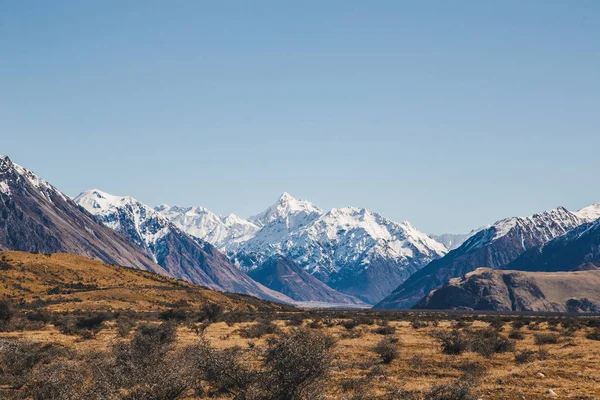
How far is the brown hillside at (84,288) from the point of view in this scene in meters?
99.7

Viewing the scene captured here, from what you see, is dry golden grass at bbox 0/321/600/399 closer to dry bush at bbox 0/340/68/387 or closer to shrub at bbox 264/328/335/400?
shrub at bbox 264/328/335/400

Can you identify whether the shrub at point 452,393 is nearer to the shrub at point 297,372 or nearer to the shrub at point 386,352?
the shrub at point 297,372

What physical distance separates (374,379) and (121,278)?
121 meters

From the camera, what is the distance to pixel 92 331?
5459cm

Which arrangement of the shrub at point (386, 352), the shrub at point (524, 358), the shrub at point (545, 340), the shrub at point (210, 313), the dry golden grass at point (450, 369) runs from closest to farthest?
the dry golden grass at point (450, 369)
the shrub at point (524, 358)
the shrub at point (386, 352)
the shrub at point (545, 340)
the shrub at point (210, 313)

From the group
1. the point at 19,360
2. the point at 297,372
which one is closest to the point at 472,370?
the point at 297,372

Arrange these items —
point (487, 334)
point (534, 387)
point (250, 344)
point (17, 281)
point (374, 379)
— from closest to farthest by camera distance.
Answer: point (534, 387) < point (374, 379) < point (250, 344) < point (487, 334) < point (17, 281)

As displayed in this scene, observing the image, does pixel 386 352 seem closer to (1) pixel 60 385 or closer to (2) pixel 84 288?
(1) pixel 60 385

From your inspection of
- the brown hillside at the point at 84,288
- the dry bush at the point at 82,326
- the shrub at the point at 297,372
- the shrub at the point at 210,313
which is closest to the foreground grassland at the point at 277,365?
the shrub at the point at 297,372

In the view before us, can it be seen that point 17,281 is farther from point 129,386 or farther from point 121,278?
point 129,386

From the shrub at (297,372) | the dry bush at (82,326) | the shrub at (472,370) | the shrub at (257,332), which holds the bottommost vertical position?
the shrub at (257,332)

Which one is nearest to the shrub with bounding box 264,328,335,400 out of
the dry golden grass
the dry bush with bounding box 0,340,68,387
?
the dry golden grass

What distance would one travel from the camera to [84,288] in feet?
389

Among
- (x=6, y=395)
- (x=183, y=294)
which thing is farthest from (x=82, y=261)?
(x=6, y=395)
